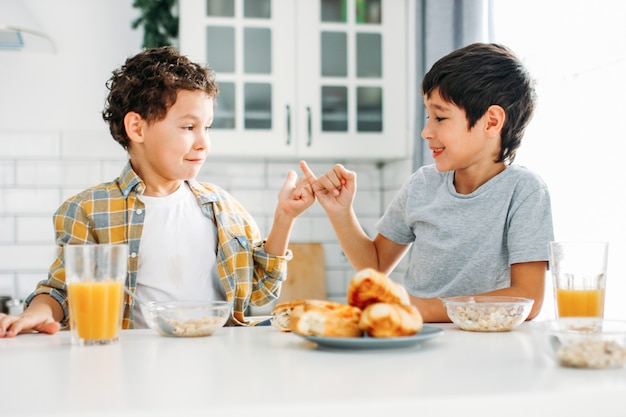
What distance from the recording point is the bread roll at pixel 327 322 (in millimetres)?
893

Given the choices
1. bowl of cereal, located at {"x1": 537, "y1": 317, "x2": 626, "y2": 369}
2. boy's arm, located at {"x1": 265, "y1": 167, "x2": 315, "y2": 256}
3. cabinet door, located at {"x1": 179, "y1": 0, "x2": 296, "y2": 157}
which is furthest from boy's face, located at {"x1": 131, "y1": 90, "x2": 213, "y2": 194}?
cabinet door, located at {"x1": 179, "y1": 0, "x2": 296, "y2": 157}

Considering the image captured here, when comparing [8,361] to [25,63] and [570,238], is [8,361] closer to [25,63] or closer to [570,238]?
[570,238]

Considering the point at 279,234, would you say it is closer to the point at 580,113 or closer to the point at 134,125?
the point at 134,125

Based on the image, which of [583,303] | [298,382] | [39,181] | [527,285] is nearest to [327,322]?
[298,382]

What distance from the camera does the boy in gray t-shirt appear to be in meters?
1.57

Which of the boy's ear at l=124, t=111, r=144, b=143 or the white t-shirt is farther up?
the boy's ear at l=124, t=111, r=144, b=143

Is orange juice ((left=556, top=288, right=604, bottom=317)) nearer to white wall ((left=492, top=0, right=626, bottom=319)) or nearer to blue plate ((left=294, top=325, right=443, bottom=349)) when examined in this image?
blue plate ((left=294, top=325, right=443, bottom=349))

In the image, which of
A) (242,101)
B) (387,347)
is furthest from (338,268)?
(387,347)

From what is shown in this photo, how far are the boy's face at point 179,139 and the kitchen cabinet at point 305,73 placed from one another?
1.15 m

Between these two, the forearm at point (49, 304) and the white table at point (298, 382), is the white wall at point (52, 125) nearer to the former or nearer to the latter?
the forearm at point (49, 304)

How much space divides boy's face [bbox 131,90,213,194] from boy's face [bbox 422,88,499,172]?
51 centimetres

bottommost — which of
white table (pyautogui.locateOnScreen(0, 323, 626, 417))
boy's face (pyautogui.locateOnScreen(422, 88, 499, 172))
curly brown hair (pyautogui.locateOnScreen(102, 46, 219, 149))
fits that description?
white table (pyautogui.locateOnScreen(0, 323, 626, 417))

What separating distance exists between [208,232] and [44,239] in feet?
5.24

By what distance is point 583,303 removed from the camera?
106 cm
